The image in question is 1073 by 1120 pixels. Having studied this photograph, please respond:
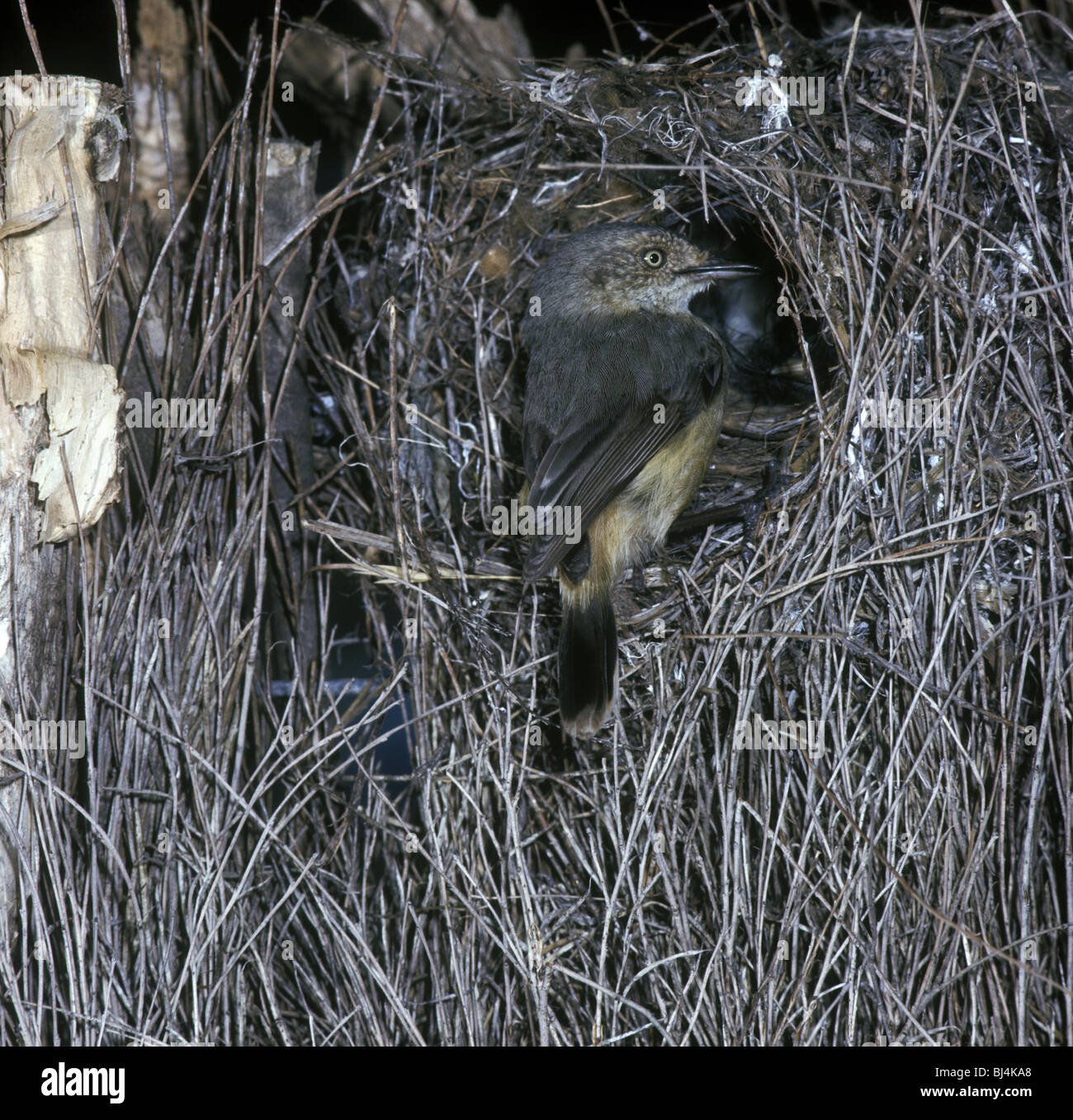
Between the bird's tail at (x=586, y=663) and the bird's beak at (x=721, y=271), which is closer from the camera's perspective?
the bird's tail at (x=586, y=663)

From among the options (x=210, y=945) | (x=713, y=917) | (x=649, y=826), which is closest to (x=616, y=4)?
(x=649, y=826)

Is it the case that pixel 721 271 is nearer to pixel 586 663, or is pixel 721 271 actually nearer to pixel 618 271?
pixel 618 271

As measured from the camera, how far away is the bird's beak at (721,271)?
11.6ft

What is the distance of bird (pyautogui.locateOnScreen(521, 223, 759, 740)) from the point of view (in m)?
3.04

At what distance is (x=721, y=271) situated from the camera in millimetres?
3572

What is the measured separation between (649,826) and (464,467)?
57.7 inches

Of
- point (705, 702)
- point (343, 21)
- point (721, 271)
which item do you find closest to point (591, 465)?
point (705, 702)

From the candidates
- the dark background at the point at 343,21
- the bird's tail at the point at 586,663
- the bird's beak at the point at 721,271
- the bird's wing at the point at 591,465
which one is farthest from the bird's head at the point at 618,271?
the bird's tail at the point at 586,663

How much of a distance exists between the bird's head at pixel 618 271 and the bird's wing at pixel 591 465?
0.50 m

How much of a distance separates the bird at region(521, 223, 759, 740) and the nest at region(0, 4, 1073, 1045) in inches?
7.6

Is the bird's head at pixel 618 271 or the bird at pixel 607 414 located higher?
the bird's head at pixel 618 271

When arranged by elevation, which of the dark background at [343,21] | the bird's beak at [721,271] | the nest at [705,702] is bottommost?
the nest at [705,702]

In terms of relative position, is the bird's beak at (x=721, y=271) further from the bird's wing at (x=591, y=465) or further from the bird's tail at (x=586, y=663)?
the bird's tail at (x=586, y=663)

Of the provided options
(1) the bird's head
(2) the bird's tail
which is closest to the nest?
(2) the bird's tail
